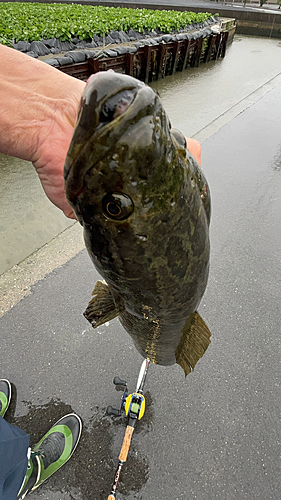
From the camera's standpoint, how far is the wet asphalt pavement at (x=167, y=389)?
2.39 meters

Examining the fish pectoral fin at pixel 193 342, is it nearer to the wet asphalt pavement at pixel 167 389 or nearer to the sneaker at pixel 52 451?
the wet asphalt pavement at pixel 167 389

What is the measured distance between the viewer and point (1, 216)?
170 inches

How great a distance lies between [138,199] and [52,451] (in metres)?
2.39

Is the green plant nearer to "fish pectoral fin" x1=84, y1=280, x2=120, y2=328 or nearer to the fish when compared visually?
"fish pectoral fin" x1=84, y1=280, x2=120, y2=328

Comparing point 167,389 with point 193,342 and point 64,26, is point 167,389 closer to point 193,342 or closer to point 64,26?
point 193,342

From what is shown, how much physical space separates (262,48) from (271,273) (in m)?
18.0

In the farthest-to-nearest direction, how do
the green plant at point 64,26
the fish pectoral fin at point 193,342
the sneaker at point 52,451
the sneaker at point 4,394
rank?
1. the green plant at point 64,26
2. the sneaker at point 4,394
3. the sneaker at point 52,451
4. the fish pectoral fin at point 193,342

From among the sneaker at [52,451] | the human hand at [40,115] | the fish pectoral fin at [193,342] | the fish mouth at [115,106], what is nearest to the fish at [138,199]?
the fish mouth at [115,106]

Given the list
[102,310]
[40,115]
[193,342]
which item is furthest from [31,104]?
[193,342]

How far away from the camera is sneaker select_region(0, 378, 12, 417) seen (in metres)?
2.63

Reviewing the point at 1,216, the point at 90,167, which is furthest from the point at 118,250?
the point at 1,216

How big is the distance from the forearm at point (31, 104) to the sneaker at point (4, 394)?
2.22 metres

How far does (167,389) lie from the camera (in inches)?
114

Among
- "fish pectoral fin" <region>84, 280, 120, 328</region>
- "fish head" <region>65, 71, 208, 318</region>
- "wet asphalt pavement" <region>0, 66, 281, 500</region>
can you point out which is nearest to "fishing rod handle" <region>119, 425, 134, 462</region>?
"wet asphalt pavement" <region>0, 66, 281, 500</region>
